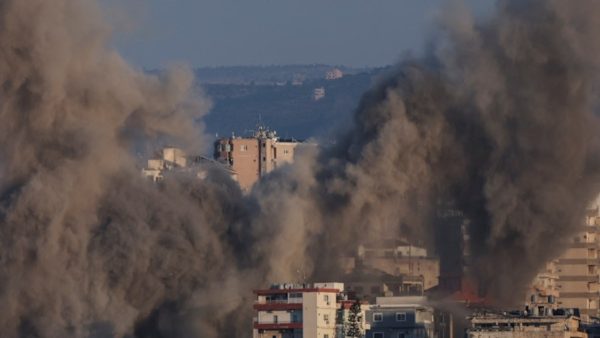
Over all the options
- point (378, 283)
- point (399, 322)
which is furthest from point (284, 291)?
point (378, 283)

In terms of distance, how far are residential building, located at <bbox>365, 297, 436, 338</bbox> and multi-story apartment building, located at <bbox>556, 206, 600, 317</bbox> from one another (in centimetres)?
1097

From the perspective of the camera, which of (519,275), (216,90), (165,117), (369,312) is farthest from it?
(216,90)

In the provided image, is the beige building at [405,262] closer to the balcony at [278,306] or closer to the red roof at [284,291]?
the red roof at [284,291]

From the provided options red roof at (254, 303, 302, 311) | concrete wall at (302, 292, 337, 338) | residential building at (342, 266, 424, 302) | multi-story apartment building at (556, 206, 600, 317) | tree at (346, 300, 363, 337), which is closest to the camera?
tree at (346, 300, 363, 337)

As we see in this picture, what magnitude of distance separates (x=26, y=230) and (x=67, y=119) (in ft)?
10.9

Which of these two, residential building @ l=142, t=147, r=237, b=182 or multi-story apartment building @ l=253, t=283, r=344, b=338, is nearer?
multi-story apartment building @ l=253, t=283, r=344, b=338

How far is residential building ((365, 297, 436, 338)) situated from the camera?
5916cm

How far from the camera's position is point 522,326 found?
179 feet

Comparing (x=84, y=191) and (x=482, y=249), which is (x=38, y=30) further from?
(x=482, y=249)

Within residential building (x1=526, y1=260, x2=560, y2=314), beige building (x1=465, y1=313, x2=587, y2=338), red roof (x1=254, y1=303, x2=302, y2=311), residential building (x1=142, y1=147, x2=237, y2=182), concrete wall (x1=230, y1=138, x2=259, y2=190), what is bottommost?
beige building (x1=465, y1=313, x2=587, y2=338)

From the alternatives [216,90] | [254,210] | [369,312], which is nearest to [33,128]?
[254,210]

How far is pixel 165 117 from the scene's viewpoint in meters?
69.2

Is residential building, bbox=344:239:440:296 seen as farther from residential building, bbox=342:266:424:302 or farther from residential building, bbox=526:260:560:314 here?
residential building, bbox=526:260:560:314

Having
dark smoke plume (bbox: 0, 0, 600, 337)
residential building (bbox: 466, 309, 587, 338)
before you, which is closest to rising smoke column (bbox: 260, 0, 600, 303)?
dark smoke plume (bbox: 0, 0, 600, 337)
